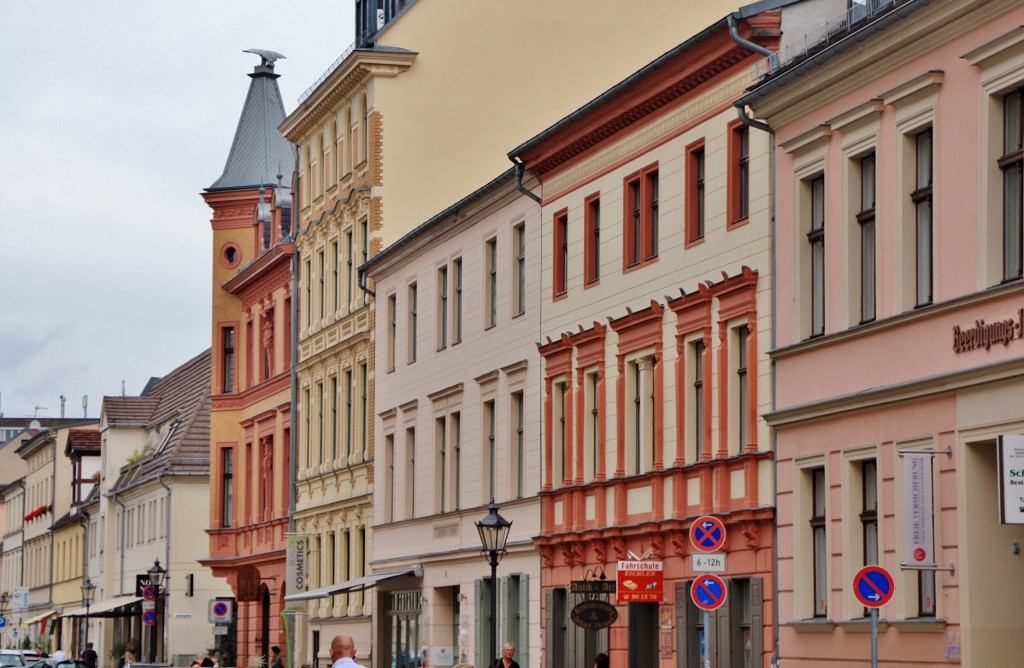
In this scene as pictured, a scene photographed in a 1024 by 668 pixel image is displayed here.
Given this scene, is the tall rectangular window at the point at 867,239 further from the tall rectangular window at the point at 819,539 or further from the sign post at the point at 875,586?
the sign post at the point at 875,586

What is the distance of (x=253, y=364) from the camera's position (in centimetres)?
6744

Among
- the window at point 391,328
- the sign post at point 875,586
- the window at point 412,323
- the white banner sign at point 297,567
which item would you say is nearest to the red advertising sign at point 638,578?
the sign post at point 875,586

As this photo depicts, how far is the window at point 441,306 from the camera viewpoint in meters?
48.1

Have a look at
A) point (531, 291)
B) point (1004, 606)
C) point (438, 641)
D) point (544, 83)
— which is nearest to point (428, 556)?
point (438, 641)

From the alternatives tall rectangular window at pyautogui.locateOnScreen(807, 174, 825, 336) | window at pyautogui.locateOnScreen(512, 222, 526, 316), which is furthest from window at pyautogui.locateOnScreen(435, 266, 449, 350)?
tall rectangular window at pyautogui.locateOnScreen(807, 174, 825, 336)

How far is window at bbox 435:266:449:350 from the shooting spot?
48.1m

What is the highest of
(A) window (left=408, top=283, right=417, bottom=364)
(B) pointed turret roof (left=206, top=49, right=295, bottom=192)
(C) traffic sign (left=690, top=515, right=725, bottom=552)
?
(B) pointed turret roof (left=206, top=49, right=295, bottom=192)

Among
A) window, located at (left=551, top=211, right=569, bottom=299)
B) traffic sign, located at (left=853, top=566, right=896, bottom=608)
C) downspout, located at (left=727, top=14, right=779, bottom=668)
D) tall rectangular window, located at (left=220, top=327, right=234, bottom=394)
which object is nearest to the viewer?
traffic sign, located at (left=853, top=566, right=896, bottom=608)

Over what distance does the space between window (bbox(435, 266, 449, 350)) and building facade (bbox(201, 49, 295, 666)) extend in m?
15.2

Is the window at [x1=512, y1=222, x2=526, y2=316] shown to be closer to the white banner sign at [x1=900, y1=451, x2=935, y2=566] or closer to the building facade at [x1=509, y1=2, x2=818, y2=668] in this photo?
the building facade at [x1=509, y1=2, x2=818, y2=668]

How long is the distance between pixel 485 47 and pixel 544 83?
1.89m

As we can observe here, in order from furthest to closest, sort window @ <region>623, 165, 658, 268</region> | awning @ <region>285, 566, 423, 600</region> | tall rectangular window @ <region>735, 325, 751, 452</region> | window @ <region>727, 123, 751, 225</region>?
awning @ <region>285, 566, 423, 600</region> < window @ <region>623, 165, 658, 268</region> < window @ <region>727, 123, 751, 225</region> < tall rectangular window @ <region>735, 325, 751, 452</region>

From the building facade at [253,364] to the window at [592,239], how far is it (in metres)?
25.1

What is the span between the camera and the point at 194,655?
74750 mm
